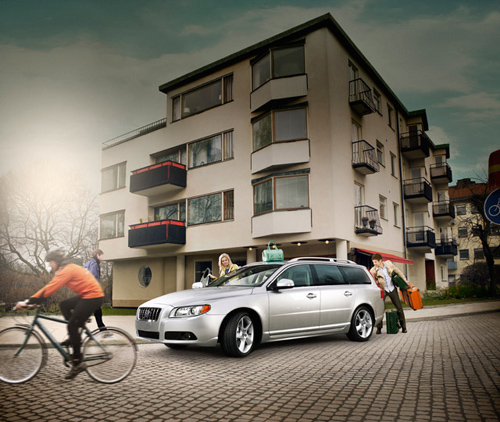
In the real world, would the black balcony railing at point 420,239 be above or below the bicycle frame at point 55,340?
above

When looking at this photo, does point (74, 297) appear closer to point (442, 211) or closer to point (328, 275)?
point (328, 275)

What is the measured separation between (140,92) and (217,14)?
808 cm

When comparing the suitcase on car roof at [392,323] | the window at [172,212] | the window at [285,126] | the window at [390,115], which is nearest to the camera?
the suitcase on car roof at [392,323]

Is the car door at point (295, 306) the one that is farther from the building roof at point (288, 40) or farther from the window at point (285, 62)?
the building roof at point (288, 40)

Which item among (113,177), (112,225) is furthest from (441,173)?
(112,225)

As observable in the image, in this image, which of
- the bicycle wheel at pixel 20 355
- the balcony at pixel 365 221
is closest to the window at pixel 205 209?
the balcony at pixel 365 221

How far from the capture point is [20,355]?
5766 mm

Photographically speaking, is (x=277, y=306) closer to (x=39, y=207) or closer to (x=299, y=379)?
(x=299, y=379)

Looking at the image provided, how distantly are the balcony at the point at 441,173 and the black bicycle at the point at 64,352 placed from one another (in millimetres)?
→ 37466

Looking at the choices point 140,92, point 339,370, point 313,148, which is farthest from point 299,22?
point 339,370

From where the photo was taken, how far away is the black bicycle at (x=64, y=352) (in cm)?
580

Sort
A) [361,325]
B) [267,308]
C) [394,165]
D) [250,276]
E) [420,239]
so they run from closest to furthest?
[267,308] → [250,276] → [361,325] → [394,165] → [420,239]

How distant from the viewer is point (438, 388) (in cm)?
558

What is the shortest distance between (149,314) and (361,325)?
472cm
